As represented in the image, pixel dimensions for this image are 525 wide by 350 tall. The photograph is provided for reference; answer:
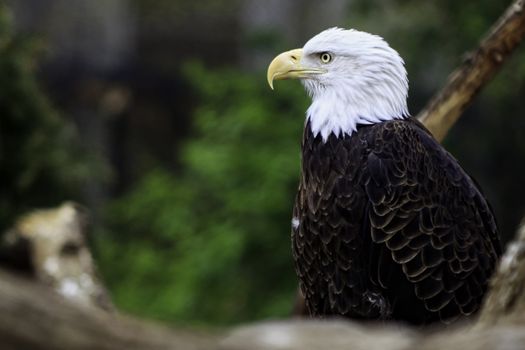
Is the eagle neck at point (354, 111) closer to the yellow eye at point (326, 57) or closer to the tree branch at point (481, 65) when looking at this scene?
the yellow eye at point (326, 57)

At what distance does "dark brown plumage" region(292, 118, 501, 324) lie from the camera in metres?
5.12

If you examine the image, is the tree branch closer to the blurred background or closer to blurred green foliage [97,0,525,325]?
the blurred background

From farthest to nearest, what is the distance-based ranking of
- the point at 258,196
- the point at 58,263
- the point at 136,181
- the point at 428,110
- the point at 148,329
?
the point at 136,181 < the point at 258,196 < the point at 58,263 < the point at 428,110 < the point at 148,329

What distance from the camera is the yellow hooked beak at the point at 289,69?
5641mm

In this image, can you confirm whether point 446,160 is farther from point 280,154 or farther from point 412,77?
point 412,77

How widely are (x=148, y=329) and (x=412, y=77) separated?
27.2 ft

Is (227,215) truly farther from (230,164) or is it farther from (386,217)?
(386,217)

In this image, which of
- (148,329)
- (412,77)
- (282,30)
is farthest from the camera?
(282,30)

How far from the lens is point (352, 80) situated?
5508 millimetres

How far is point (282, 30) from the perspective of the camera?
524 inches

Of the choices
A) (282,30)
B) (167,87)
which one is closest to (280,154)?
(282,30)

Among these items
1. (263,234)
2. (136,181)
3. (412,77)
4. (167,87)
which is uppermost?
(167,87)

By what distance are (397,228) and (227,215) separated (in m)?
5.89

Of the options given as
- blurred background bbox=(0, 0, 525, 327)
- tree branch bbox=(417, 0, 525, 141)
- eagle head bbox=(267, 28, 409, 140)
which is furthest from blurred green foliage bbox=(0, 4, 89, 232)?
tree branch bbox=(417, 0, 525, 141)
